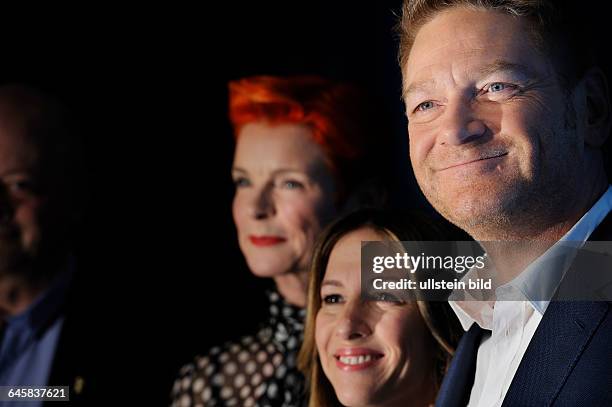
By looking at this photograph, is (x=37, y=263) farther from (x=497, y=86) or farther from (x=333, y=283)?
(x=497, y=86)

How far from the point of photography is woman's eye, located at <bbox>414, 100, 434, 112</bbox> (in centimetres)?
159

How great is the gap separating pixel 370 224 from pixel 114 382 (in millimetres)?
958

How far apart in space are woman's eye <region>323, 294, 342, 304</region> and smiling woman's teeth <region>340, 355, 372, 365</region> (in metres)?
0.15

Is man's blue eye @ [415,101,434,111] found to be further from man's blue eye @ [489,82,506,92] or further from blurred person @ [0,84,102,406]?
blurred person @ [0,84,102,406]

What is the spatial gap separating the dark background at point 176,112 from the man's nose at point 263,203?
444 millimetres

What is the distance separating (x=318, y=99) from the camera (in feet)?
8.04

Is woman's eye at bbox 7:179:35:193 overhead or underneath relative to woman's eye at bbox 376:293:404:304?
overhead

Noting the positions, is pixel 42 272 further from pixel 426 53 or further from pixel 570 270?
pixel 570 270

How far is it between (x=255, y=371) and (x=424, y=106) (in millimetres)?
1067

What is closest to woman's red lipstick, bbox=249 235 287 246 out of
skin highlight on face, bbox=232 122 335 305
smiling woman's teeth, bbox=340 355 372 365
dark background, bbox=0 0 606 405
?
skin highlight on face, bbox=232 122 335 305

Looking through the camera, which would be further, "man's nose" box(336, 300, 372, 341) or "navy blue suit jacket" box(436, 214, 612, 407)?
"man's nose" box(336, 300, 372, 341)

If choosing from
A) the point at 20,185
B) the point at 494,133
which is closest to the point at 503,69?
the point at 494,133

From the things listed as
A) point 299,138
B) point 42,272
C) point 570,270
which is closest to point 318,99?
point 299,138

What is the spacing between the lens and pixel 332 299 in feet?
6.61
